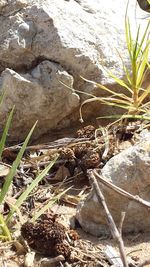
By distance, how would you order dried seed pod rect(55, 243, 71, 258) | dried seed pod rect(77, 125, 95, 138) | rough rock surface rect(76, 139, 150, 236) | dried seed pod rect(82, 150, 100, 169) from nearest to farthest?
dried seed pod rect(55, 243, 71, 258)
rough rock surface rect(76, 139, 150, 236)
dried seed pod rect(82, 150, 100, 169)
dried seed pod rect(77, 125, 95, 138)

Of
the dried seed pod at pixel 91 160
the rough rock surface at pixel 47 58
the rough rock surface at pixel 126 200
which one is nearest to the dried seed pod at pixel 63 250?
the rough rock surface at pixel 126 200

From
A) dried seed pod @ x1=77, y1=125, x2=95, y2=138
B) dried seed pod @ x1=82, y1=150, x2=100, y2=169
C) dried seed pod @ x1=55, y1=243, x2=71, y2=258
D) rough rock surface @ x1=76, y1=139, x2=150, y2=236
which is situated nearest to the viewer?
dried seed pod @ x1=55, y1=243, x2=71, y2=258

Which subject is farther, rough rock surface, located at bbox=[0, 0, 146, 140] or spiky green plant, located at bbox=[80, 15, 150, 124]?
rough rock surface, located at bbox=[0, 0, 146, 140]

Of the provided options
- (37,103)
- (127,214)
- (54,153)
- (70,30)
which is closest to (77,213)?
(127,214)

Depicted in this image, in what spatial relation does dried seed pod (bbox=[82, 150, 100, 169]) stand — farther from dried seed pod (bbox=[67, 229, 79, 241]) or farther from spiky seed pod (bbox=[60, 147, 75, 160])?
dried seed pod (bbox=[67, 229, 79, 241])

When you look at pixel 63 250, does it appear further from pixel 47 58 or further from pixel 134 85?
pixel 47 58

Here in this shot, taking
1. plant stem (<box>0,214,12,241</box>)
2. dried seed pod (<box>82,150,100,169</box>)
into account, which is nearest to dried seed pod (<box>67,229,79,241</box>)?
plant stem (<box>0,214,12,241</box>)
